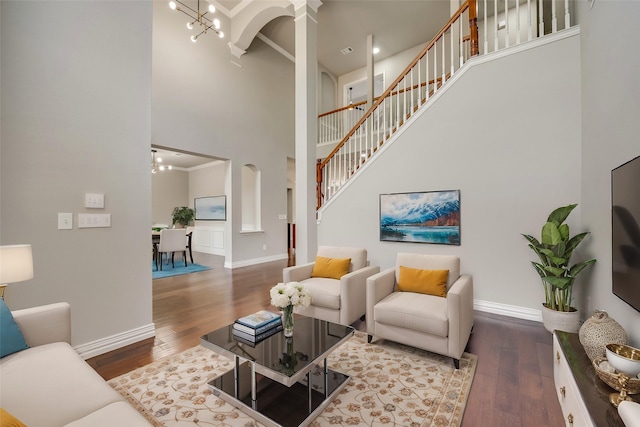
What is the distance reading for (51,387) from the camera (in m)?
1.29

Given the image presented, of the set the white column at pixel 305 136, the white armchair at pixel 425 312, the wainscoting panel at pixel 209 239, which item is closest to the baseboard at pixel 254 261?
the wainscoting panel at pixel 209 239

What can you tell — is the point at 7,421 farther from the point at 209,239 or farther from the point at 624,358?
the point at 209,239

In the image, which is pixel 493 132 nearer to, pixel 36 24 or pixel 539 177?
pixel 539 177

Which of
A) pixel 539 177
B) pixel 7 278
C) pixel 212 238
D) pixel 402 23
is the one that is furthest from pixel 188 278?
pixel 402 23

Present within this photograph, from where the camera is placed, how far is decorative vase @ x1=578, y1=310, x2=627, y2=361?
1555 millimetres

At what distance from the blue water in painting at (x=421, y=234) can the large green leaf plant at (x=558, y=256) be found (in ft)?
3.12

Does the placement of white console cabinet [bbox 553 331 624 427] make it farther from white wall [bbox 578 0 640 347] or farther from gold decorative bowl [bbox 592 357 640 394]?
white wall [bbox 578 0 640 347]

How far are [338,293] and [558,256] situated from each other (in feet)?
7.05

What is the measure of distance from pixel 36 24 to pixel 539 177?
4952 millimetres

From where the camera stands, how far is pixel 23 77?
85.8 inches

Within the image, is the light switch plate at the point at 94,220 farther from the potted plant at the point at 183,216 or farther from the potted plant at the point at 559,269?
the potted plant at the point at 183,216

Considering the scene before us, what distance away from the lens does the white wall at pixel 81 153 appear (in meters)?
2.16

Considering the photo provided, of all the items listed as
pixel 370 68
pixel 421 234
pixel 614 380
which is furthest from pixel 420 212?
pixel 370 68

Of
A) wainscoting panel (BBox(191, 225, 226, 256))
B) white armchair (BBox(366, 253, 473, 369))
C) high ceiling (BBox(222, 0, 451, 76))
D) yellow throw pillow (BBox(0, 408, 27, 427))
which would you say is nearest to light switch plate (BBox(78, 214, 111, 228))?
yellow throw pillow (BBox(0, 408, 27, 427))
